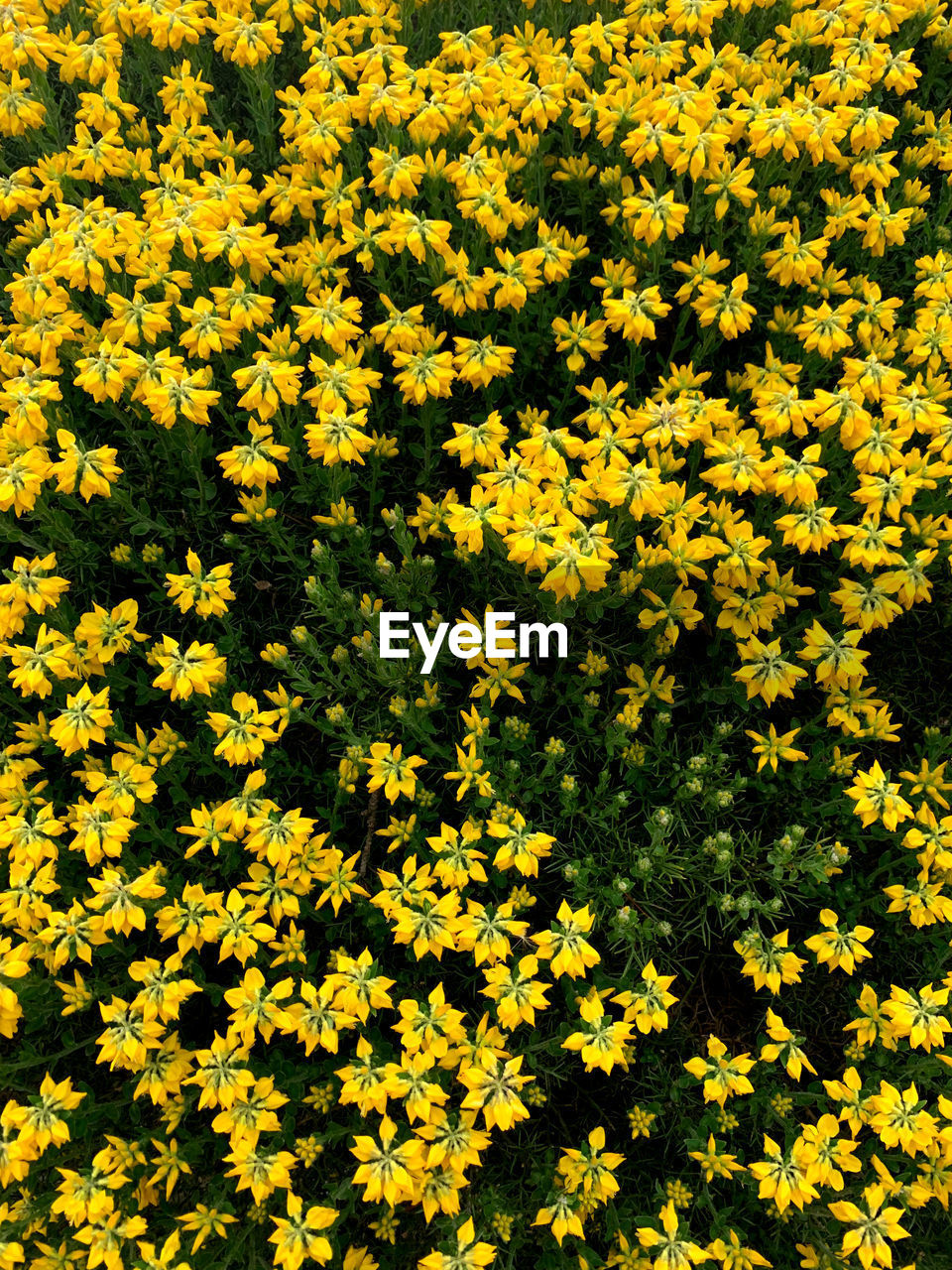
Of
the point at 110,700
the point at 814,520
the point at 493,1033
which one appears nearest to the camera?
the point at 493,1033

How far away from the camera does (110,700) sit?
381cm

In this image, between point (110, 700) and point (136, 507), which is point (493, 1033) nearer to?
point (110, 700)

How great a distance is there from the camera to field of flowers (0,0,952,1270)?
9.89 feet

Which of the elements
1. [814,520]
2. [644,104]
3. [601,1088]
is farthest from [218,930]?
[644,104]

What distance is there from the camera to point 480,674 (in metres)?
3.85

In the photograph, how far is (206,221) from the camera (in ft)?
12.0

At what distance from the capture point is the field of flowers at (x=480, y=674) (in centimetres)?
302

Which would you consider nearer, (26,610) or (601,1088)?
(26,610)

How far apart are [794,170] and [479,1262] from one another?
4.20 metres

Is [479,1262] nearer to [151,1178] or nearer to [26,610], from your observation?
[151,1178]

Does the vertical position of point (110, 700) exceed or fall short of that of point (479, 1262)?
it exceeds it

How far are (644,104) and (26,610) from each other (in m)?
3.11

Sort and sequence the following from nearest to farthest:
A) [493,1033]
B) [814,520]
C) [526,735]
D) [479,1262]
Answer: [479,1262], [493,1033], [814,520], [526,735]

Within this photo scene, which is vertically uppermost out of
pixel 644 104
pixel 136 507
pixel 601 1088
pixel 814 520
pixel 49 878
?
pixel 644 104
